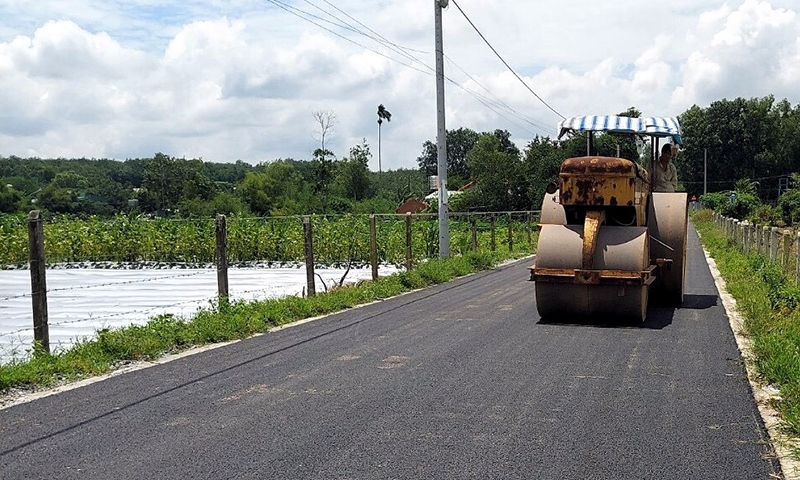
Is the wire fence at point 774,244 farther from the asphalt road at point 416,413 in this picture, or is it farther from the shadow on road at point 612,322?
the asphalt road at point 416,413

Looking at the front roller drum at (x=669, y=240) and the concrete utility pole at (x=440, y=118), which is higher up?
the concrete utility pole at (x=440, y=118)

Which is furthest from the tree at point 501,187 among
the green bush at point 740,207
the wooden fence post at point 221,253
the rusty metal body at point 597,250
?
A: the wooden fence post at point 221,253

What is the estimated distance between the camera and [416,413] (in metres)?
6.61

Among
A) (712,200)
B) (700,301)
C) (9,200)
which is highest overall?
(9,200)

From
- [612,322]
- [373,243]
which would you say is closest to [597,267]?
[612,322]

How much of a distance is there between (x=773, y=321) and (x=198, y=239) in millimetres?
22457

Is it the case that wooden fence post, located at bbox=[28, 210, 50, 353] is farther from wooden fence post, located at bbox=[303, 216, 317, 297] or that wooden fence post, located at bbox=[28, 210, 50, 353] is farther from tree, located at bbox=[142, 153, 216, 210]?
tree, located at bbox=[142, 153, 216, 210]

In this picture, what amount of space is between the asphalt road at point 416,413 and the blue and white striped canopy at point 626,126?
4.24m

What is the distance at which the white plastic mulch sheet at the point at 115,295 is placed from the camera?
12729mm

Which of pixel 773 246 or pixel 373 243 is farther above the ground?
pixel 373 243

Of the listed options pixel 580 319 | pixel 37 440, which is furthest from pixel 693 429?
pixel 580 319

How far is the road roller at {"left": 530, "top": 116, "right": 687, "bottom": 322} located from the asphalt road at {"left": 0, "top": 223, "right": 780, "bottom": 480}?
82 cm

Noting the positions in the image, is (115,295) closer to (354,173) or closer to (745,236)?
(745,236)

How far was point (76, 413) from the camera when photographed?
22.3 ft
